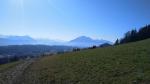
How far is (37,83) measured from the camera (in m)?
21.1

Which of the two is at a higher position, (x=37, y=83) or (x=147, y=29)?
(x=147, y=29)

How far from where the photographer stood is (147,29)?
11744 centimetres

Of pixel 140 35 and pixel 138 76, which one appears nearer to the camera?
pixel 138 76

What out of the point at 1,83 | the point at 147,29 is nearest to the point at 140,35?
the point at 147,29

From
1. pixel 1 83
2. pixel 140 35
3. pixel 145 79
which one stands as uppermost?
pixel 140 35

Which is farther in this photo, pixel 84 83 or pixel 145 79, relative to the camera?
pixel 84 83

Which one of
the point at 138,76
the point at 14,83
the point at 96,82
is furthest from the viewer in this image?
the point at 14,83

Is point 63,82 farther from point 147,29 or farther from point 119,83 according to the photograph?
point 147,29

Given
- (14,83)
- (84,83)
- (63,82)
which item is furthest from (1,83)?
(84,83)

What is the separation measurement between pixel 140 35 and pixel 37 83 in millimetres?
103014

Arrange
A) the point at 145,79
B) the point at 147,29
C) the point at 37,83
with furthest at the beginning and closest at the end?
the point at 147,29 → the point at 37,83 → the point at 145,79

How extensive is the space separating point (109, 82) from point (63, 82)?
4825mm

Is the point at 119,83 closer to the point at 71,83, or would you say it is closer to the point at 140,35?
the point at 71,83

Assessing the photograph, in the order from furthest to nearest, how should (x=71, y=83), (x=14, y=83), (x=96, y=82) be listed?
(x=14, y=83), (x=71, y=83), (x=96, y=82)
